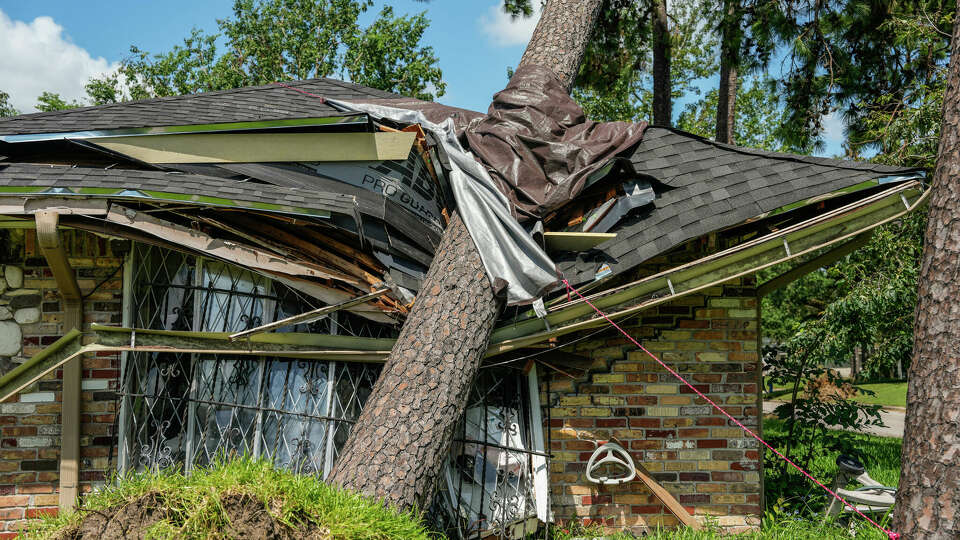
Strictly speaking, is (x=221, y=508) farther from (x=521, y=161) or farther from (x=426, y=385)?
(x=521, y=161)

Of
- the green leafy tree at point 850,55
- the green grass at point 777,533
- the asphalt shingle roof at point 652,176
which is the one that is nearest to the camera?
the asphalt shingle roof at point 652,176

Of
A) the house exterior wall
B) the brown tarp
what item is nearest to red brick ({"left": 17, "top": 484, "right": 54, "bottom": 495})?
the house exterior wall

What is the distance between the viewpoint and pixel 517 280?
4.06 m

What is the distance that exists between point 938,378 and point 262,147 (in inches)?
166

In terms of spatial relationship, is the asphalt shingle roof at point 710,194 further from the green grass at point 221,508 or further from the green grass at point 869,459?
the green grass at point 869,459

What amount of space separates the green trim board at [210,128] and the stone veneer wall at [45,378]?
655 mm

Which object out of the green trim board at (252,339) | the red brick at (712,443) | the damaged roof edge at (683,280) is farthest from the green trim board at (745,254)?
the red brick at (712,443)

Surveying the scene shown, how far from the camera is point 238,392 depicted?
4266mm

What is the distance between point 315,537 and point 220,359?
200 centimetres

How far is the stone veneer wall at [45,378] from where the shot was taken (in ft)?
13.9

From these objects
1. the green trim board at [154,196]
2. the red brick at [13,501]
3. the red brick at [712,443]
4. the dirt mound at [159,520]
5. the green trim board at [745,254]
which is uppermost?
the green trim board at [154,196]

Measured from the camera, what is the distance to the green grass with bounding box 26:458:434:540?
2.54 m

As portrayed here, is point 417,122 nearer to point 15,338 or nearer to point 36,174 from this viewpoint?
point 36,174

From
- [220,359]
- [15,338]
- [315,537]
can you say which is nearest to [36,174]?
[15,338]
